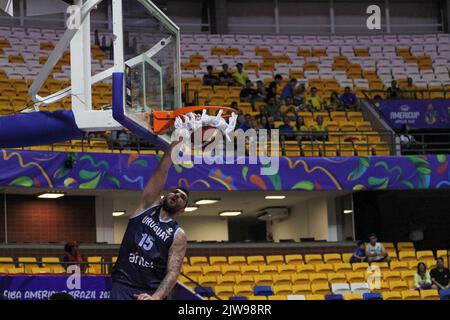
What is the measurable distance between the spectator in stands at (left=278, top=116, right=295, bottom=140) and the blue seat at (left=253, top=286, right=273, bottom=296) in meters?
4.38

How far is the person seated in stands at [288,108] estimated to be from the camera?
22.2 meters

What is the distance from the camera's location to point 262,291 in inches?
661

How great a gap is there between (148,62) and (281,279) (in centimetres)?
911

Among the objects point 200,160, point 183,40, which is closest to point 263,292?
point 200,160

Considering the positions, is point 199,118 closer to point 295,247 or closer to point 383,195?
point 295,247

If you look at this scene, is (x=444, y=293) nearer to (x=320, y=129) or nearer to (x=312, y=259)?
(x=312, y=259)

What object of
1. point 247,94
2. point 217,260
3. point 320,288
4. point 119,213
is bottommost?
point 320,288

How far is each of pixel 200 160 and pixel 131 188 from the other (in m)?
1.47

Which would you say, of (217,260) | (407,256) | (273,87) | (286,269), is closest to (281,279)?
(286,269)

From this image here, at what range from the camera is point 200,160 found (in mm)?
18719

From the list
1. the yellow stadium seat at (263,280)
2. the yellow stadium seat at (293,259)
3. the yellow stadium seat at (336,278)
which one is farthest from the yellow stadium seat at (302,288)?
the yellow stadium seat at (293,259)

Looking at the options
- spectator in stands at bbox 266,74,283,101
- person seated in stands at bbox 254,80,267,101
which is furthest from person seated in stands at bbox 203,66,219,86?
spectator in stands at bbox 266,74,283,101

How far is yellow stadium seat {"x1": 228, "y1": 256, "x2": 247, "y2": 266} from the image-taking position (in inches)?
736

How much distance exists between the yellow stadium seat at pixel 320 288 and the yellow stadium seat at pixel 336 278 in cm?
42
